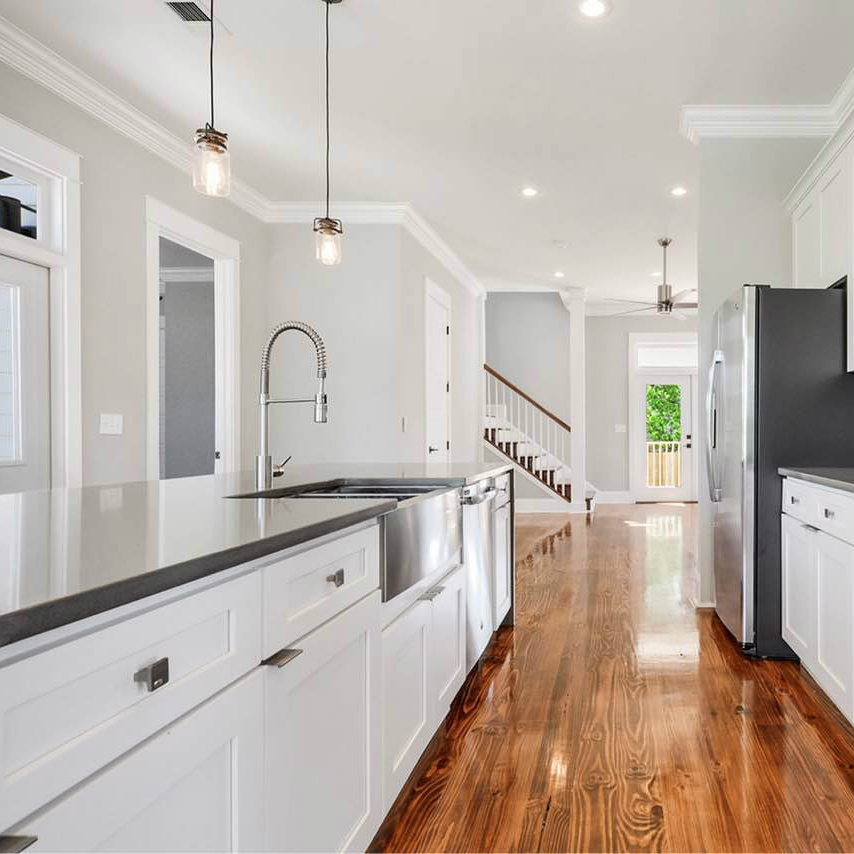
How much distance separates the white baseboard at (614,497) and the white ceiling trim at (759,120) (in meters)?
6.97

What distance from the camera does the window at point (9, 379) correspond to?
3381 millimetres

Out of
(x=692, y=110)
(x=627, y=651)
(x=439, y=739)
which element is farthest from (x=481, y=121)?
(x=439, y=739)

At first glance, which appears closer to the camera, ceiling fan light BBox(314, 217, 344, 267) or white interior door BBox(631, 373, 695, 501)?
ceiling fan light BBox(314, 217, 344, 267)

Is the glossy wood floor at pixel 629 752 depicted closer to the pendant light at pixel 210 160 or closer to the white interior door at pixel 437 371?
the pendant light at pixel 210 160

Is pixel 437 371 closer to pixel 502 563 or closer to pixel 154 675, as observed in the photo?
pixel 502 563

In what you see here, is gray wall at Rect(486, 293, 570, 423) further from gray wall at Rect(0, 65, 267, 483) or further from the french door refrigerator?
the french door refrigerator

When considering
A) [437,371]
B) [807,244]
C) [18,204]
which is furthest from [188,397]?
[807,244]

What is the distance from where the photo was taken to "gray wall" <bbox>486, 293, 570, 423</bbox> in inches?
397

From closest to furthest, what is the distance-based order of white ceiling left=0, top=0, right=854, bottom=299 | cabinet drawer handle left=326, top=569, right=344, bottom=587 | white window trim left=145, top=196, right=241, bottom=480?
cabinet drawer handle left=326, top=569, right=344, bottom=587
white ceiling left=0, top=0, right=854, bottom=299
white window trim left=145, top=196, right=241, bottom=480

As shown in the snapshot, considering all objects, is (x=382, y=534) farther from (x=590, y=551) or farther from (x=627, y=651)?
(x=590, y=551)

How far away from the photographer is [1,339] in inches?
134

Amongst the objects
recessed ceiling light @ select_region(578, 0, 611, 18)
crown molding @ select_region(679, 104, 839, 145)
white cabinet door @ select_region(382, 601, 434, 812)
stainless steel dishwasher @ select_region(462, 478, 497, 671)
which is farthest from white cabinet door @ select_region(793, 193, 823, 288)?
white cabinet door @ select_region(382, 601, 434, 812)

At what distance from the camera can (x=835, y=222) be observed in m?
3.30

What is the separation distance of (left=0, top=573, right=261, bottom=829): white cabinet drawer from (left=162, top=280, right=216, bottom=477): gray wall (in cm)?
612
